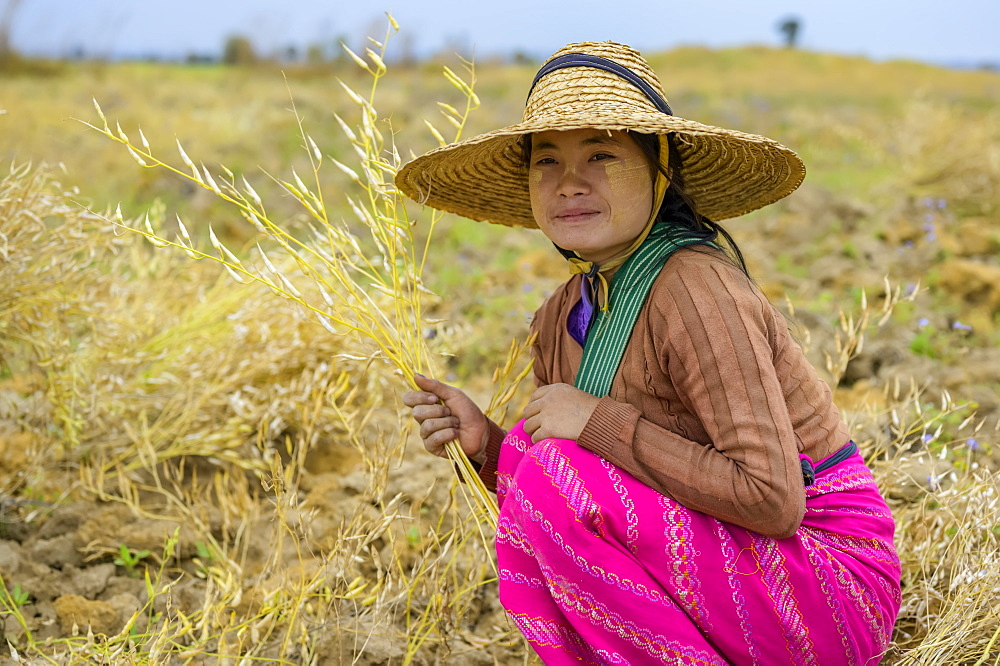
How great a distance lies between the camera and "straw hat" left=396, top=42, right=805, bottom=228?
59.0 inches

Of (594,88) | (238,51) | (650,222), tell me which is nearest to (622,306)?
(650,222)

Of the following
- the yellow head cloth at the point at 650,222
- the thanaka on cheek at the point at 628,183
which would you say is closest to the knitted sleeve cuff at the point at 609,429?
the yellow head cloth at the point at 650,222

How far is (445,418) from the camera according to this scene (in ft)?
5.90

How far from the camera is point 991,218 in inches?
230

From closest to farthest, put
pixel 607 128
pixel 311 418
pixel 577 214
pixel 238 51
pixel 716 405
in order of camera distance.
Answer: pixel 716 405 < pixel 607 128 < pixel 577 214 < pixel 311 418 < pixel 238 51

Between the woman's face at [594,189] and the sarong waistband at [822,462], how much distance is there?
1.67ft

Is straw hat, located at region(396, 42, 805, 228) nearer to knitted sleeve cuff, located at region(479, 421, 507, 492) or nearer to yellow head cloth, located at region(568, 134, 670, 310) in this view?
yellow head cloth, located at region(568, 134, 670, 310)

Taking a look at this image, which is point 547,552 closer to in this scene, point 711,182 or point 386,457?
point 386,457

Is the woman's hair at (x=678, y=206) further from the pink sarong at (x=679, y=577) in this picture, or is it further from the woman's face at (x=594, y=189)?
the pink sarong at (x=679, y=577)

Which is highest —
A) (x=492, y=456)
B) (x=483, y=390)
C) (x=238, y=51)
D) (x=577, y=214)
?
(x=238, y=51)

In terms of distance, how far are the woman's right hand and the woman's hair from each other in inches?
21.2

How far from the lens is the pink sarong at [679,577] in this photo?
1432mm

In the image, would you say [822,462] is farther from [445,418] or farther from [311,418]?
[311,418]

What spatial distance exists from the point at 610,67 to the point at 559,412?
64 centimetres
